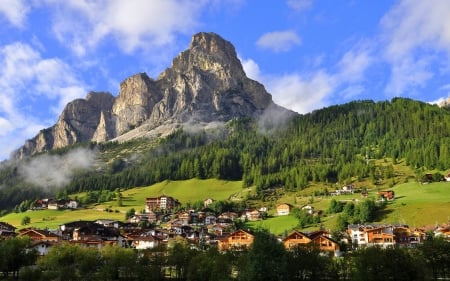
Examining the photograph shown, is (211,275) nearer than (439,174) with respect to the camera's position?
Yes

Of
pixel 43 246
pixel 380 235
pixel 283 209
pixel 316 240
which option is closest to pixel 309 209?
pixel 283 209

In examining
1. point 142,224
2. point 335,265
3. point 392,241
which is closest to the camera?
point 335,265

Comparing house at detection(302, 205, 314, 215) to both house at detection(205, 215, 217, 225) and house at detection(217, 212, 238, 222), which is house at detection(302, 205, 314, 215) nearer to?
house at detection(217, 212, 238, 222)

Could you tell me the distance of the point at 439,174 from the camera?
585ft

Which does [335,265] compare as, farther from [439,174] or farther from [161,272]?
[439,174]

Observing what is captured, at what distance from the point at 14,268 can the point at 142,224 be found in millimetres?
84640

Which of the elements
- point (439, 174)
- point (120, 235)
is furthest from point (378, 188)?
point (120, 235)

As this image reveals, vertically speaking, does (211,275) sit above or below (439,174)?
below

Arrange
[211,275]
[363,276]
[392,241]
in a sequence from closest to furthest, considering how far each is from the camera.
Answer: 1. [363,276]
2. [211,275]
3. [392,241]

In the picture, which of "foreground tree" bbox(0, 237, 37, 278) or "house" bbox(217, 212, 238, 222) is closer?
"foreground tree" bbox(0, 237, 37, 278)

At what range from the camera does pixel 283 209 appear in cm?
17025

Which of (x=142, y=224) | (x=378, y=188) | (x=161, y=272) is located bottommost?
(x=161, y=272)

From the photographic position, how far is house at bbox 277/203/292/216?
6637 inches

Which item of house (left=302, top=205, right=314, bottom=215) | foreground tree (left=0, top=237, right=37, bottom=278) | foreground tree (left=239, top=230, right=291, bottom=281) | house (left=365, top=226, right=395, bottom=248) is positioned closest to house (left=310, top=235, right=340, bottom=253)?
house (left=365, top=226, right=395, bottom=248)
